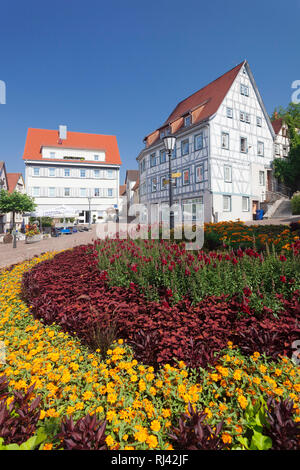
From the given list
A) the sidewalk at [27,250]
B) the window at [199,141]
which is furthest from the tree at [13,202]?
the window at [199,141]

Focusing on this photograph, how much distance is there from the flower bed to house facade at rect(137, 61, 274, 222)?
1902cm

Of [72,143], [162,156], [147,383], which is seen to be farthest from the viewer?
[72,143]

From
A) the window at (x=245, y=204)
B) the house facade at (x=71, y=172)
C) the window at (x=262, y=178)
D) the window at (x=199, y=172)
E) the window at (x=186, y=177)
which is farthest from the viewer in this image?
the house facade at (x=71, y=172)

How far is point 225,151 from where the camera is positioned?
22281 mm

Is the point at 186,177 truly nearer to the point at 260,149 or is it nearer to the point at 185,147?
the point at 185,147

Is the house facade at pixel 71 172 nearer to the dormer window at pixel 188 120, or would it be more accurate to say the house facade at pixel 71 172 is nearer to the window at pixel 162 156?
the window at pixel 162 156

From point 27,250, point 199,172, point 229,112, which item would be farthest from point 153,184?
point 27,250

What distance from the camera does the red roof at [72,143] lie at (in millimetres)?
38250

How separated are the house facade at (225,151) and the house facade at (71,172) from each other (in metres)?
16.1

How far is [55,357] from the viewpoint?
2.59 meters

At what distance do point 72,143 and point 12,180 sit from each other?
1519cm

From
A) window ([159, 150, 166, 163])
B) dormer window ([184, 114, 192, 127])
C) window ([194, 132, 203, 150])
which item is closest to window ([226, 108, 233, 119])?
window ([194, 132, 203, 150])

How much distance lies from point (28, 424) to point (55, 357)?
2.94 ft
